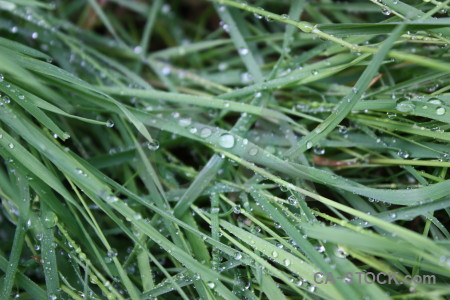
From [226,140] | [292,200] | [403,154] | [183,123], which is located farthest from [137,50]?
[403,154]

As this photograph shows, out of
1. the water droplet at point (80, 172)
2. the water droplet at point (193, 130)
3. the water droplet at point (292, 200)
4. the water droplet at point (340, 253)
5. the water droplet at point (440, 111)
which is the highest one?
the water droplet at point (440, 111)

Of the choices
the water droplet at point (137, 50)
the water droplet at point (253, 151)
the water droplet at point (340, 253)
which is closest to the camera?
the water droplet at point (340, 253)

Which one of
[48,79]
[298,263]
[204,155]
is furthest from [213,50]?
[298,263]

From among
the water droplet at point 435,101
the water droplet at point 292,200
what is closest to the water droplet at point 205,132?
the water droplet at point 292,200

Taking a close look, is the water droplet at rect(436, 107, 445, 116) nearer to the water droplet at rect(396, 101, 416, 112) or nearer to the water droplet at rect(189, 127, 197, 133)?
the water droplet at rect(396, 101, 416, 112)

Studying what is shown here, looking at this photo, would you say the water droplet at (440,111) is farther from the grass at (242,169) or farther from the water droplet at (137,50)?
the water droplet at (137,50)

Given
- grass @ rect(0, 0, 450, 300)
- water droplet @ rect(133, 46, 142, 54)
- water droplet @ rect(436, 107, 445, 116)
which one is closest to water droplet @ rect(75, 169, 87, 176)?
grass @ rect(0, 0, 450, 300)

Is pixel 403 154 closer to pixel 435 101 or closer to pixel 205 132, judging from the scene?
pixel 435 101

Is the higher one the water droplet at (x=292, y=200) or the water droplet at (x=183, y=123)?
the water droplet at (x=183, y=123)

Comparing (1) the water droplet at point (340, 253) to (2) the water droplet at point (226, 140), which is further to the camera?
(2) the water droplet at point (226, 140)
